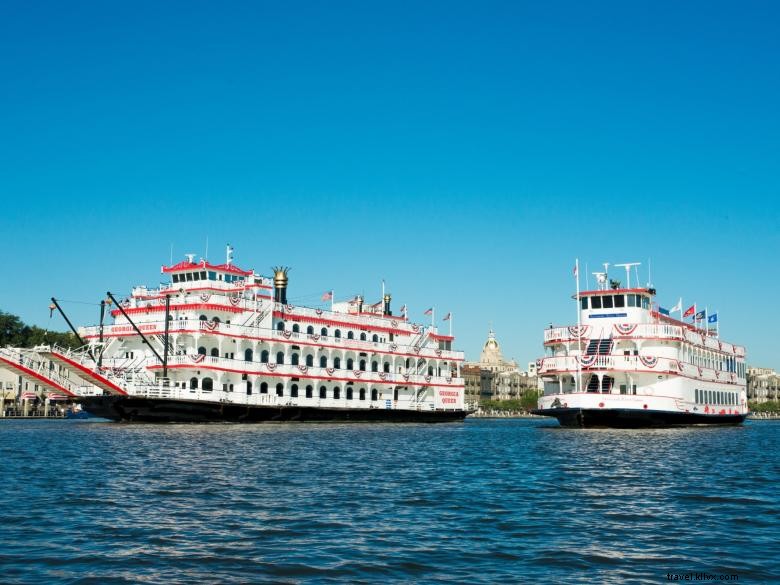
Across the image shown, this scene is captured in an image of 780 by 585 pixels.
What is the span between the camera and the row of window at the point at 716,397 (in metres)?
62.8

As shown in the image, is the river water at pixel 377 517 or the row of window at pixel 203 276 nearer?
the river water at pixel 377 517

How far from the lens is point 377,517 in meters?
18.3

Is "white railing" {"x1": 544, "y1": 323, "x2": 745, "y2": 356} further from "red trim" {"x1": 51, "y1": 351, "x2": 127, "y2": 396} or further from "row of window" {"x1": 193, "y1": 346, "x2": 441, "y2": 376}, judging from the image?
"red trim" {"x1": 51, "y1": 351, "x2": 127, "y2": 396}

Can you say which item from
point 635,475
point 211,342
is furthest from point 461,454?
point 211,342

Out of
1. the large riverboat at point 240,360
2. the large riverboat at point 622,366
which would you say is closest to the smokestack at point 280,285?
the large riverboat at point 240,360

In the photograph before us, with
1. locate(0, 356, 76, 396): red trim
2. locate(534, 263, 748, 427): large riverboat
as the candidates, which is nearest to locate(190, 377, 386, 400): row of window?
locate(0, 356, 76, 396): red trim

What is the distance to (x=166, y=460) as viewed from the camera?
2944 cm

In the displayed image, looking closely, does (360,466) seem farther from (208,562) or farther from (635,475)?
(208,562)

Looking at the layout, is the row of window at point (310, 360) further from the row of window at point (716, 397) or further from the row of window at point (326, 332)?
the row of window at point (716, 397)

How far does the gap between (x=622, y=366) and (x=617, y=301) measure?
4.87 m

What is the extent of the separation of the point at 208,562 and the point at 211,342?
49.6 meters

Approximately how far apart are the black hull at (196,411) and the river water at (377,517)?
2218 cm

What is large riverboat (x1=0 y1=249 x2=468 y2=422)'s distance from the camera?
187 ft

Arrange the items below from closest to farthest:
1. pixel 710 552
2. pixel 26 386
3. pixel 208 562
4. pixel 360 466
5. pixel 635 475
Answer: pixel 208 562 → pixel 710 552 → pixel 635 475 → pixel 360 466 → pixel 26 386
